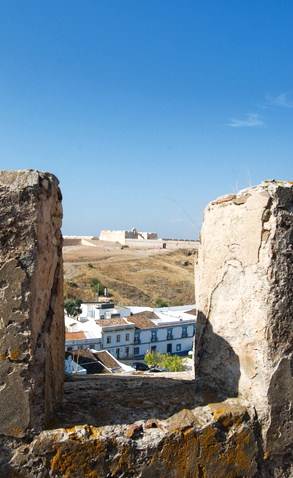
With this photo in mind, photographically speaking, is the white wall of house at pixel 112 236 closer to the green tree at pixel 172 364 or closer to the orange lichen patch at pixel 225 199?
the green tree at pixel 172 364

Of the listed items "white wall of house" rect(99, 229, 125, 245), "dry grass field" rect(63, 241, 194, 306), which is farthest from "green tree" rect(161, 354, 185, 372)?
"white wall of house" rect(99, 229, 125, 245)

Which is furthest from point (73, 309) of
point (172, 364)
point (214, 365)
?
point (214, 365)

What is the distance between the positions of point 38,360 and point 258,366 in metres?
1.31

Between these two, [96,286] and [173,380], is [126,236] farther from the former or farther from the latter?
[173,380]

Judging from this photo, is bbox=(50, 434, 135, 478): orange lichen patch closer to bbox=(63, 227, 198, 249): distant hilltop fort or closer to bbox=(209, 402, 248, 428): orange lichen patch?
bbox=(209, 402, 248, 428): orange lichen patch

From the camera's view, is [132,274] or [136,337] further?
[132,274]

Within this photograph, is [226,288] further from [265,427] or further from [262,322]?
[265,427]

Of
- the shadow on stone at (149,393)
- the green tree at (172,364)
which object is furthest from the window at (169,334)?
the shadow on stone at (149,393)

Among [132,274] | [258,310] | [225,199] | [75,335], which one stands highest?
[225,199]

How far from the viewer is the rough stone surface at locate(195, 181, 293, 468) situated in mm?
2676

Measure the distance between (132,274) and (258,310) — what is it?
51.8m

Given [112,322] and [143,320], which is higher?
[112,322]

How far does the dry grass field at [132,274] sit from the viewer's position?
156 feet

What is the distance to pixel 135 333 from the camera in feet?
95.6
